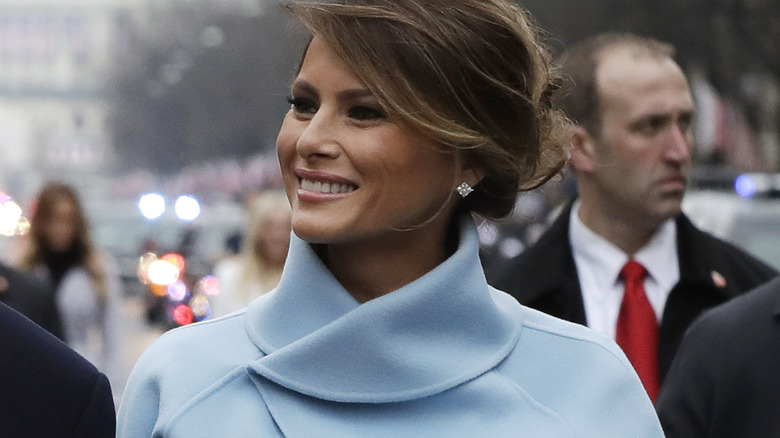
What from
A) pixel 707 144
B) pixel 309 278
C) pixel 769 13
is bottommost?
pixel 707 144

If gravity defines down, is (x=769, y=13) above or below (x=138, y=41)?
above

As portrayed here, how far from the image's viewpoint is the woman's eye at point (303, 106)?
9.93 feet

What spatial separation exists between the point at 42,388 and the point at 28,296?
4000 mm

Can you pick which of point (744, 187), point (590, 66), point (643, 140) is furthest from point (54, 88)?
point (643, 140)

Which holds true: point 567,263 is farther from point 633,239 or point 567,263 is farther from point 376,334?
point 376,334

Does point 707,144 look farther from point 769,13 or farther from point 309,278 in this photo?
point 309,278

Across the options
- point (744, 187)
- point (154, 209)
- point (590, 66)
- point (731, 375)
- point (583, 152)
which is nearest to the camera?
point (731, 375)

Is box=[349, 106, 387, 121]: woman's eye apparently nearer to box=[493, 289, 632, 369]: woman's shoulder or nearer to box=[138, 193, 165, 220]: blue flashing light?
box=[493, 289, 632, 369]: woman's shoulder

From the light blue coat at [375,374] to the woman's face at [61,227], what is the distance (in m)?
5.90

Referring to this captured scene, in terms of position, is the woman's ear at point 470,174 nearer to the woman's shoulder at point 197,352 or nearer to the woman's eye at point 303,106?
the woman's eye at point 303,106

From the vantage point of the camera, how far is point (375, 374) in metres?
2.96

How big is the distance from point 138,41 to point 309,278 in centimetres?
4169

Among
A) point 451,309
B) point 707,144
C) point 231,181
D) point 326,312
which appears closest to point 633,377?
point 451,309

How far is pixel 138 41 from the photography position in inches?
1725
